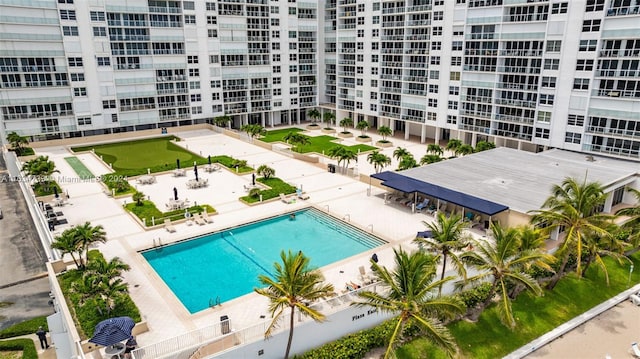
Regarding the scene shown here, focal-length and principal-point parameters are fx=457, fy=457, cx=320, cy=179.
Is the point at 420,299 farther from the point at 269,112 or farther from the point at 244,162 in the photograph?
the point at 269,112

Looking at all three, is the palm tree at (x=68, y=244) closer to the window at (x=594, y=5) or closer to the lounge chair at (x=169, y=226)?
the lounge chair at (x=169, y=226)

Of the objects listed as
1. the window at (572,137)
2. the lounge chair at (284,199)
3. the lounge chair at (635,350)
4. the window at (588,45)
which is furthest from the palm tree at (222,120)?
the lounge chair at (635,350)

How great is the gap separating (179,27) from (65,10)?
49.7 feet

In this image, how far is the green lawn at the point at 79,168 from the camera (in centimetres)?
5191

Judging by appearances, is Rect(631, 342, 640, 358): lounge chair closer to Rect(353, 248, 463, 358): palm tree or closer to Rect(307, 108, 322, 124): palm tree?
Rect(353, 248, 463, 358): palm tree

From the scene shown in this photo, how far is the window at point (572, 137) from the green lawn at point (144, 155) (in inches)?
1675

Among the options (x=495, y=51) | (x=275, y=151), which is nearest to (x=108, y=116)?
(x=275, y=151)

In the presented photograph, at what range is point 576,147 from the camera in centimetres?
5056

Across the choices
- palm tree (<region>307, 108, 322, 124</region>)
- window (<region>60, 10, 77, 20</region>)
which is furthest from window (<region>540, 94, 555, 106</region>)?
window (<region>60, 10, 77, 20</region>)

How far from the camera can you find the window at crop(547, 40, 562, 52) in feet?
164

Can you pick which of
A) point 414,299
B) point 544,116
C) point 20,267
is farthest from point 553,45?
point 20,267

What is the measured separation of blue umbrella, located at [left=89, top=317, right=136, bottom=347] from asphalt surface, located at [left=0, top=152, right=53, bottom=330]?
39.1ft

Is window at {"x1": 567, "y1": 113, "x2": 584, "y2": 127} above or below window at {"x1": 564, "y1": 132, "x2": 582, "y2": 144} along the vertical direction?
above

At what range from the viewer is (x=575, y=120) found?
164 feet
